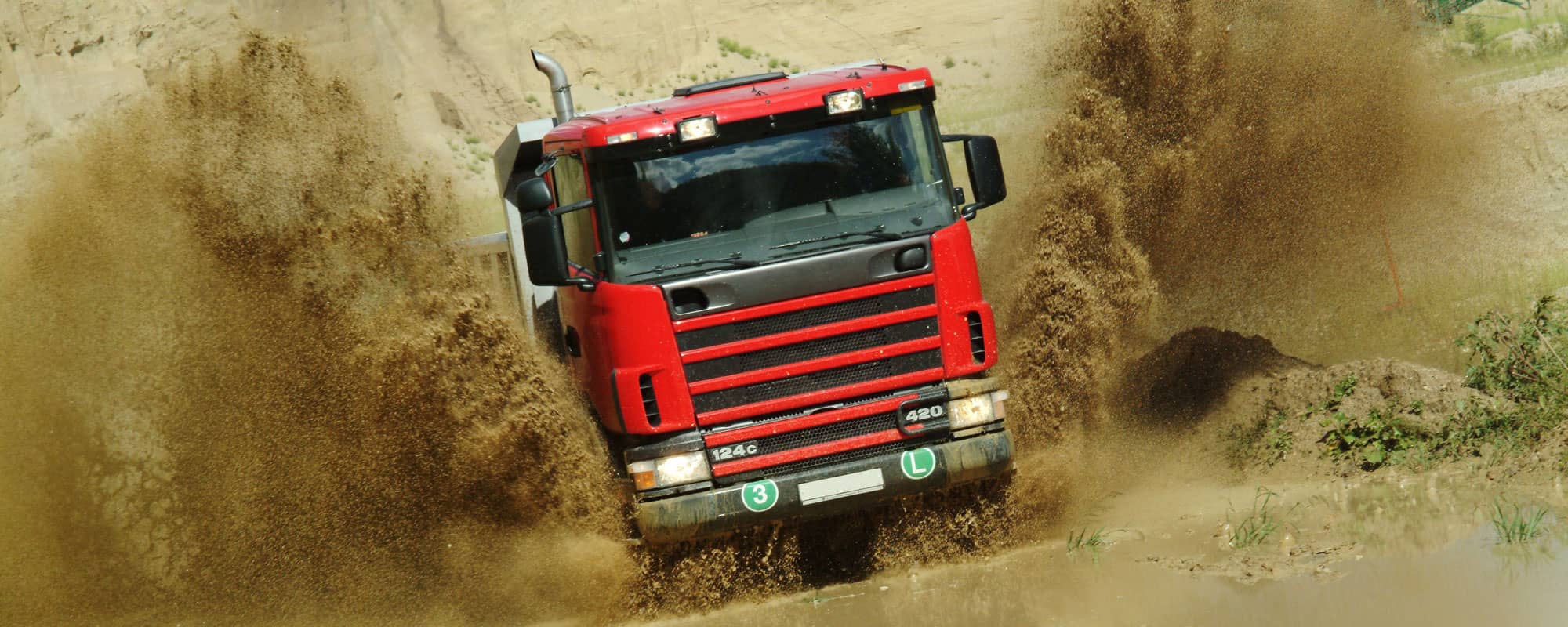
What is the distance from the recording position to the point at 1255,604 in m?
6.02

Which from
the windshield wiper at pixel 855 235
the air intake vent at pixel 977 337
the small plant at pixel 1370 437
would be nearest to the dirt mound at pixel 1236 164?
the small plant at pixel 1370 437

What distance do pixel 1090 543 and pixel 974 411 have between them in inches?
40.5

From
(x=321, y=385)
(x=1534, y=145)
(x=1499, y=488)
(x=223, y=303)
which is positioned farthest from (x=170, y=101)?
(x=1534, y=145)

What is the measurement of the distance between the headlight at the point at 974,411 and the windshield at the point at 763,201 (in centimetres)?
88

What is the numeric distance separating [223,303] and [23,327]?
68.1 inches

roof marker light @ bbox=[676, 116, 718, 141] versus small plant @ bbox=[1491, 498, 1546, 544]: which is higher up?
roof marker light @ bbox=[676, 116, 718, 141]

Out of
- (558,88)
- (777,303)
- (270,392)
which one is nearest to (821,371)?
(777,303)

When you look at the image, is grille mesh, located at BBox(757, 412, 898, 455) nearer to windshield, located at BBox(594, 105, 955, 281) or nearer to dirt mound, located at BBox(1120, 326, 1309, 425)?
windshield, located at BBox(594, 105, 955, 281)

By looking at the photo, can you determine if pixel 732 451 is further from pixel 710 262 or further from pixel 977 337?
pixel 977 337

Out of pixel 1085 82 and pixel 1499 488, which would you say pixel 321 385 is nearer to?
pixel 1085 82

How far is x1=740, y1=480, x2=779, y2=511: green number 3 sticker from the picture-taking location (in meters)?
6.61

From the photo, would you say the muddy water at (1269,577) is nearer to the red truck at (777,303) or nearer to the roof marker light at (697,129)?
the red truck at (777,303)

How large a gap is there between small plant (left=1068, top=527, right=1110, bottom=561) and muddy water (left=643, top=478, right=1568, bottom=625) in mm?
36

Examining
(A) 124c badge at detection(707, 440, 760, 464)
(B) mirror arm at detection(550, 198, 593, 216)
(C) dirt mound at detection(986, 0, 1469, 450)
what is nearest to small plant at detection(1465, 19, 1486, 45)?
(C) dirt mound at detection(986, 0, 1469, 450)
